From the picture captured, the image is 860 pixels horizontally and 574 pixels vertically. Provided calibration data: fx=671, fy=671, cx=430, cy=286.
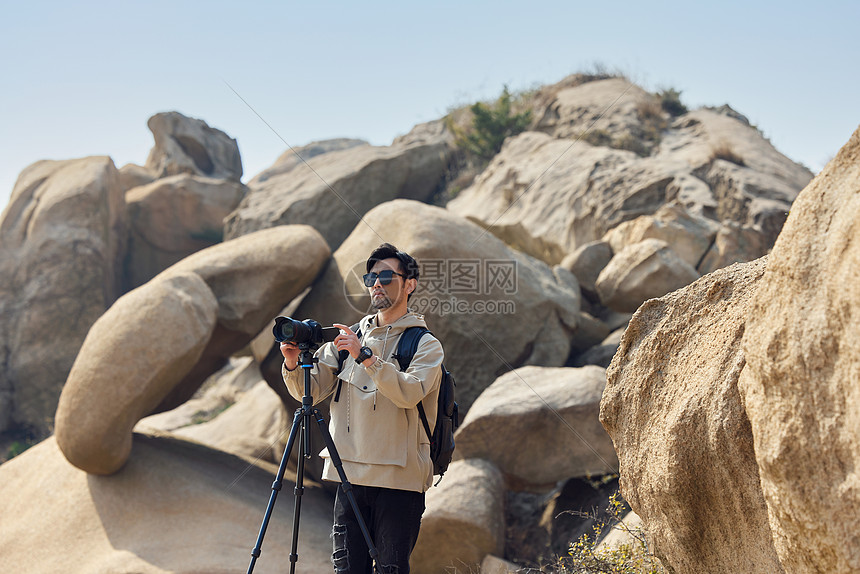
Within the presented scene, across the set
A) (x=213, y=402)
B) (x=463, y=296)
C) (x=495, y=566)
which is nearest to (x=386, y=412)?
(x=495, y=566)

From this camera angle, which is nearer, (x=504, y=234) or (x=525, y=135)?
(x=504, y=234)

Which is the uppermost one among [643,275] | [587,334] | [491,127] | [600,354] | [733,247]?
[491,127]

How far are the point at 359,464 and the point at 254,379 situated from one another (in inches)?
466

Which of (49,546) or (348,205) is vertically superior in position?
(348,205)

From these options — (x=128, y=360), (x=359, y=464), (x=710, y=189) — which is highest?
(x=710, y=189)

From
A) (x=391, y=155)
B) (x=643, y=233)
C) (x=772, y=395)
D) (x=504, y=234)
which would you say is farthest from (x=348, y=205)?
(x=772, y=395)

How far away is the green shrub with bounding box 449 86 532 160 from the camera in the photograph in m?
16.4

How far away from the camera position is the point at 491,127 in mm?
16531

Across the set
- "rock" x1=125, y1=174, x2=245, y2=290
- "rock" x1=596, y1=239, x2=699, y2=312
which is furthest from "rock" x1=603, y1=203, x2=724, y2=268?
"rock" x1=125, y1=174, x2=245, y2=290

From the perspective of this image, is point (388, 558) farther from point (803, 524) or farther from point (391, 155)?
point (391, 155)

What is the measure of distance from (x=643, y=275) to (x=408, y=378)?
548cm

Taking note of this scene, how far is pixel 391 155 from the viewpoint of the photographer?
1255 cm

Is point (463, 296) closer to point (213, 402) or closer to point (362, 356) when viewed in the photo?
point (362, 356)

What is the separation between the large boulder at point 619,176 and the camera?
10242 millimetres
